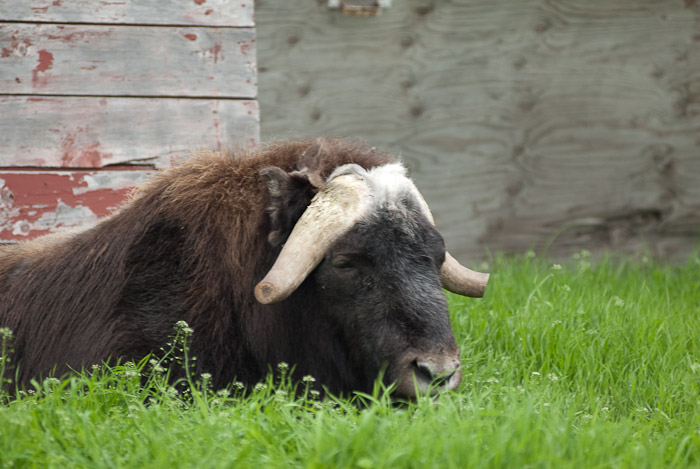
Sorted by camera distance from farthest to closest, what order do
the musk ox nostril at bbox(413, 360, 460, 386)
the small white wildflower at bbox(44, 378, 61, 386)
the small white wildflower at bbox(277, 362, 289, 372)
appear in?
the small white wildflower at bbox(277, 362, 289, 372) → the musk ox nostril at bbox(413, 360, 460, 386) → the small white wildflower at bbox(44, 378, 61, 386)

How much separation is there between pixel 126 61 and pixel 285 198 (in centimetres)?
196

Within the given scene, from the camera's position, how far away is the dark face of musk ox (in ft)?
10.5

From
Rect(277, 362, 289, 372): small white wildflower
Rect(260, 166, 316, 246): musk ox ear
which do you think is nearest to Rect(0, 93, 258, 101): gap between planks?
Rect(260, 166, 316, 246): musk ox ear

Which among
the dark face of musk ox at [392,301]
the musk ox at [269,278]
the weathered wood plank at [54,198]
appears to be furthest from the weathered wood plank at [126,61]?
the dark face of musk ox at [392,301]

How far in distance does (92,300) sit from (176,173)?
0.70 m

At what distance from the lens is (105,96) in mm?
4910

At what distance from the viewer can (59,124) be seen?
15.9 feet

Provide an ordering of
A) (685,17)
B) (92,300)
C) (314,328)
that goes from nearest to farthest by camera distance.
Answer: (314,328) → (92,300) → (685,17)

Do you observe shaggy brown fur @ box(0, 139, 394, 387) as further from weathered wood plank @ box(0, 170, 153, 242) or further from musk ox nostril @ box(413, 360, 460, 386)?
weathered wood plank @ box(0, 170, 153, 242)

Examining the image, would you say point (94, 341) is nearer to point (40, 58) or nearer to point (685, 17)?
point (40, 58)

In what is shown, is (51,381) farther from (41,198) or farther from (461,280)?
(41,198)

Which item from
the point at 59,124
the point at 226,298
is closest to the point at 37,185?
Result: the point at 59,124

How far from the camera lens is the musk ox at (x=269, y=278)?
328cm

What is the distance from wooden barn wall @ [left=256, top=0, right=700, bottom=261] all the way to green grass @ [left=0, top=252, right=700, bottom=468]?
274 centimetres
